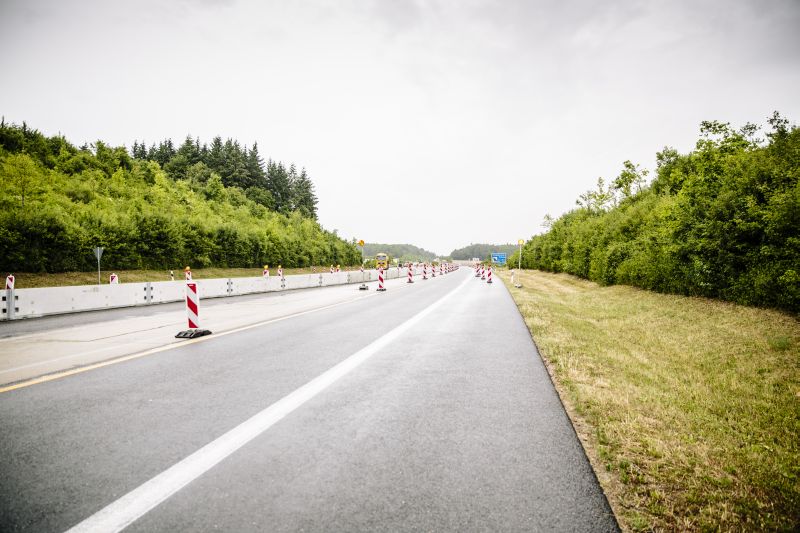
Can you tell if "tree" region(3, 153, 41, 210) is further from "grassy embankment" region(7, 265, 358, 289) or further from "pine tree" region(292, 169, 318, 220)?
"pine tree" region(292, 169, 318, 220)

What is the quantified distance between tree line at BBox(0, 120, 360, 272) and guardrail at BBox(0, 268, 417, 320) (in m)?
17.5

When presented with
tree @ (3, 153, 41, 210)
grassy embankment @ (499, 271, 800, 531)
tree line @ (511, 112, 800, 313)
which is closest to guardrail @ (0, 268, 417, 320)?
grassy embankment @ (499, 271, 800, 531)

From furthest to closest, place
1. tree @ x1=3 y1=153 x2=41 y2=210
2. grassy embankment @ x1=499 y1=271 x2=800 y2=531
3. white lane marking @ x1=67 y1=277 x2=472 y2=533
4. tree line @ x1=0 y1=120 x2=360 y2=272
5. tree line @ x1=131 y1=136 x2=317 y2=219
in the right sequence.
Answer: tree line @ x1=131 y1=136 x2=317 y2=219 < tree @ x1=3 y1=153 x2=41 y2=210 < tree line @ x1=0 y1=120 x2=360 y2=272 < grassy embankment @ x1=499 y1=271 x2=800 y2=531 < white lane marking @ x1=67 y1=277 x2=472 y2=533

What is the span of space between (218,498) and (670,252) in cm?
1603

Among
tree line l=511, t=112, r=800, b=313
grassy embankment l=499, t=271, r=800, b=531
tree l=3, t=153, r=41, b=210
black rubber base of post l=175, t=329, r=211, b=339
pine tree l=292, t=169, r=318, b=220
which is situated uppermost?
pine tree l=292, t=169, r=318, b=220

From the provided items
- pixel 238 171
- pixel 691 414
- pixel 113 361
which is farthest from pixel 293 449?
pixel 238 171

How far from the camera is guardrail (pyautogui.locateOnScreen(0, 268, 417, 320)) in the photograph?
1184cm

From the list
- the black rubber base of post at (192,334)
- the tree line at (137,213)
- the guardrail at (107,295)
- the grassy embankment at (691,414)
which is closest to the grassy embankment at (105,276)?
the tree line at (137,213)

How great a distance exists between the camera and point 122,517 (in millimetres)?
2316

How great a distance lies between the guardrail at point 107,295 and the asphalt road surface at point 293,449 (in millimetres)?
9273

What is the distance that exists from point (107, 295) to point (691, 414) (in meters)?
17.3

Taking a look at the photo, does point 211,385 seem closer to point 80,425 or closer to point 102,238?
point 80,425

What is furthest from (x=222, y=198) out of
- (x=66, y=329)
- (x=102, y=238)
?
(x=66, y=329)

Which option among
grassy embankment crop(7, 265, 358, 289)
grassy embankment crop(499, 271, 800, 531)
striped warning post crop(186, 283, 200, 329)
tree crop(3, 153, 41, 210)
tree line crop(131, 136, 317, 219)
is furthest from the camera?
tree line crop(131, 136, 317, 219)
